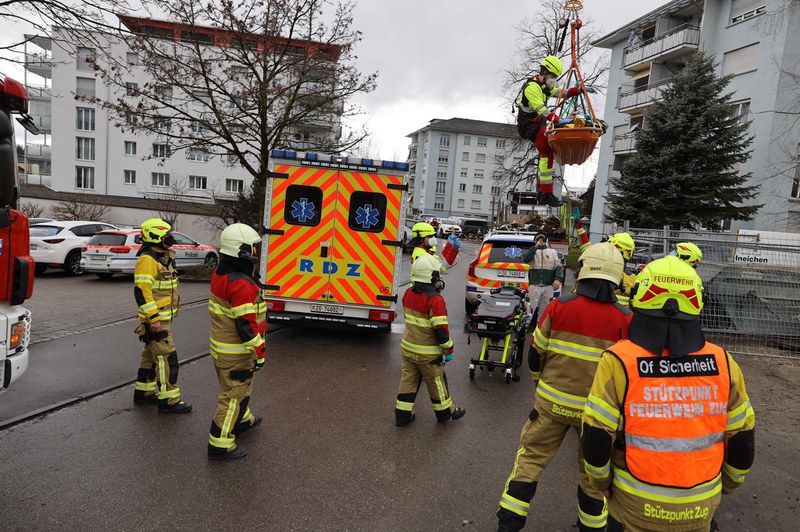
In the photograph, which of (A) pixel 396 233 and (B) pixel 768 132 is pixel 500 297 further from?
(B) pixel 768 132

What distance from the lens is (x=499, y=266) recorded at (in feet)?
30.1

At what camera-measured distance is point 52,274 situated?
14750mm

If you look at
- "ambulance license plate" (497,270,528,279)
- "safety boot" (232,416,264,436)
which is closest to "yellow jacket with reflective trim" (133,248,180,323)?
"safety boot" (232,416,264,436)

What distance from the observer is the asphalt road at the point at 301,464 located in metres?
3.33

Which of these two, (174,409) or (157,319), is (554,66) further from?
(174,409)

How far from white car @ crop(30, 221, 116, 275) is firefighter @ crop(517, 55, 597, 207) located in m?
14.2

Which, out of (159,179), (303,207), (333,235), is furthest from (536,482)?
(159,179)

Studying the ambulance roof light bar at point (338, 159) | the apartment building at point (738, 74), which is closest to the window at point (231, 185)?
the apartment building at point (738, 74)

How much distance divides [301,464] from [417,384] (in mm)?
1410

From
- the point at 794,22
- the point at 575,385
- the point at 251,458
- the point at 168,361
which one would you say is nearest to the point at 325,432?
the point at 251,458

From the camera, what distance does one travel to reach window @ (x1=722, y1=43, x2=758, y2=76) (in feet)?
→ 77.8

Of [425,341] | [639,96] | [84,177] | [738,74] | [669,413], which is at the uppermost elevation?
[639,96]

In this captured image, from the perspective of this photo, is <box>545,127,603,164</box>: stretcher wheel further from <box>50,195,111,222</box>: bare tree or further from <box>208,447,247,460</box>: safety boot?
<box>50,195,111,222</box>: bare tree

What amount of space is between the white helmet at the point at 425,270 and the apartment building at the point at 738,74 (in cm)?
1648
